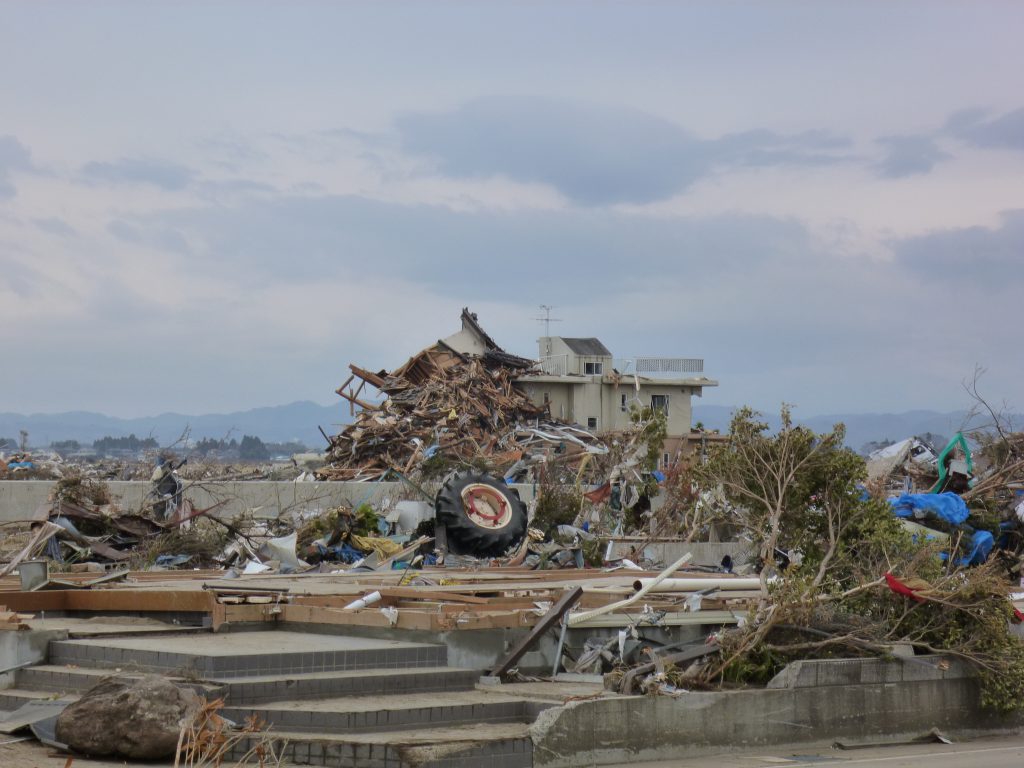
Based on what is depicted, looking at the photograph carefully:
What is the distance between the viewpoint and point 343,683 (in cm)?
1112

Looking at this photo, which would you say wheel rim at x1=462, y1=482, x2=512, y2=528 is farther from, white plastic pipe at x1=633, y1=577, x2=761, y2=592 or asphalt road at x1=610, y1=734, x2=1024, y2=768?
asphalt road at x1=610, y1=734, x2=1024, y2=768

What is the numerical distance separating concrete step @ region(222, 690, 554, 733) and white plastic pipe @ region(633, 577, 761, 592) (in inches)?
99.3

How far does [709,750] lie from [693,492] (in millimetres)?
12956

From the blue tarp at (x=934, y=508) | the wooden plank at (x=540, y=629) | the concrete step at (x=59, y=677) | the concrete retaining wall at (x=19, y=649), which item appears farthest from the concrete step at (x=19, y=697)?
the blue tarp at (x=934, y=508)

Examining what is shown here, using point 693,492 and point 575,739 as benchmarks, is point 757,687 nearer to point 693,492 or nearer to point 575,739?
point 575,739

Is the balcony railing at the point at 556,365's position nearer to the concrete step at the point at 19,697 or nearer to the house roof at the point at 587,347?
the house roof at the point at 587,347

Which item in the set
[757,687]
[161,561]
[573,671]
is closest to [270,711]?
[573,671]

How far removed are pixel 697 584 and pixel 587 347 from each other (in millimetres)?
50216

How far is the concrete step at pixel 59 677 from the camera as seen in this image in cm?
1114

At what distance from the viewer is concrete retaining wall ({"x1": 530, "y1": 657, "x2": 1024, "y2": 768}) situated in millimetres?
10789

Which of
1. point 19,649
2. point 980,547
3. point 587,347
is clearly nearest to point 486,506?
point 980,547

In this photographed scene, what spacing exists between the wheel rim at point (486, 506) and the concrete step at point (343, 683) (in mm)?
8962

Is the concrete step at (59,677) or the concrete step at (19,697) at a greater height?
the concrete step at (59,677)

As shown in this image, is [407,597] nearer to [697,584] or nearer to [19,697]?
[697,584]
